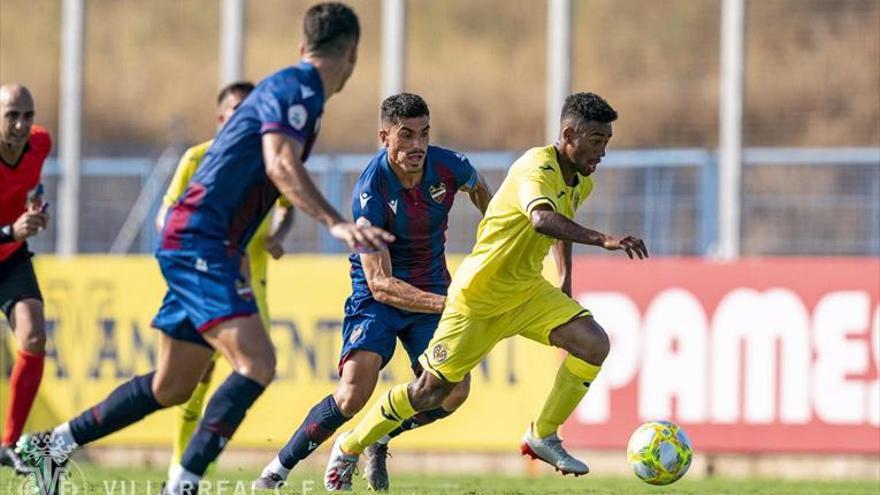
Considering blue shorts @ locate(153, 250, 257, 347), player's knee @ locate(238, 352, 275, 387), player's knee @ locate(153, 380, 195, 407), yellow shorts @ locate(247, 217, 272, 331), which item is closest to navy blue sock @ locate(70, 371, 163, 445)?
player's knee @ locate(153, 380, 195, 407)

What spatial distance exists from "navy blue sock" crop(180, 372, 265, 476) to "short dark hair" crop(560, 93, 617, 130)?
2.91 meters

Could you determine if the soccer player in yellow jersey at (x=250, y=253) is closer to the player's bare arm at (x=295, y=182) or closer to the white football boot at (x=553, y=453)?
the white football boot at (x=553, y=453)

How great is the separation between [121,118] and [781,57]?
11.2 meters

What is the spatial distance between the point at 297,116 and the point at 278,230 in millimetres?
4233

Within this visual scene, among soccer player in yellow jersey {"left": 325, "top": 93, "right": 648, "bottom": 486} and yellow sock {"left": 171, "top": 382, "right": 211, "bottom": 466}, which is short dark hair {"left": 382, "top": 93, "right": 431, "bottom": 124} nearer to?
soccer player in yellow jersey {"left": 325, "top": 93, "right": 648, "bottom": 486}

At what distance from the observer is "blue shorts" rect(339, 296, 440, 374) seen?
443 inches

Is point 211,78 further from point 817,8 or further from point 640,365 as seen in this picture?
point 640,365

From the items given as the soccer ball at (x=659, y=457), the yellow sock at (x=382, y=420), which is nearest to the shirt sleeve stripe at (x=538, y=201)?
the yellow sock at (x=382, y=420)

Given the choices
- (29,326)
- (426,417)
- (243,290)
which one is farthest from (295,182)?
(29,326)

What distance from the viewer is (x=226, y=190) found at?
344 inches

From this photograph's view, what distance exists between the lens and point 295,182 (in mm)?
8344

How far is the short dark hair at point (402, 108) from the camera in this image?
11.0m

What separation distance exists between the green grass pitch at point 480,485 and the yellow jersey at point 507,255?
54.5 inches

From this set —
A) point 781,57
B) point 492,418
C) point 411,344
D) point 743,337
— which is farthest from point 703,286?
point 781,57
